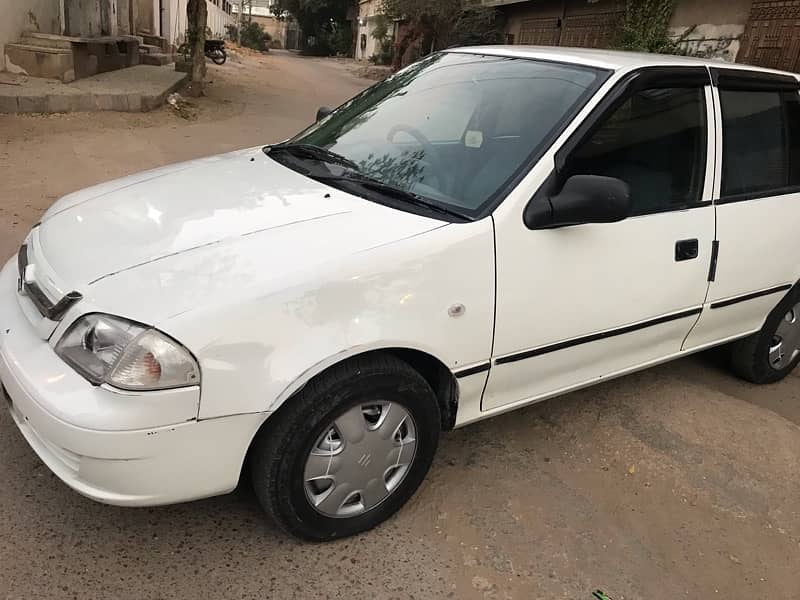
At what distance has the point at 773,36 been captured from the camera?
927 centimetres

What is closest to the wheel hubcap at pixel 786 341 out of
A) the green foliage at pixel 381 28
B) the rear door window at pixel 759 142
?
the rear door window at pixel 759 142

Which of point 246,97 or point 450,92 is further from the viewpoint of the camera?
point 246,97

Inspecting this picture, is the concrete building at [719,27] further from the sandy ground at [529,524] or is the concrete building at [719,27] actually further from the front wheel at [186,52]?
the front wheel at [186,52]

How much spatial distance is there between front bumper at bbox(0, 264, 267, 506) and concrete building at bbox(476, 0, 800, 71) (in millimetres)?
9390

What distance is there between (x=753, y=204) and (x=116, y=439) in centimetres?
303

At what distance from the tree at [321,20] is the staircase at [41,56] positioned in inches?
1626

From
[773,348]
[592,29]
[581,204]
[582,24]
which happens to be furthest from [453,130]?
[582,24]

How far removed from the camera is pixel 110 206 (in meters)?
2.74

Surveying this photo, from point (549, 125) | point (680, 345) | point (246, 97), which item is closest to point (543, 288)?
point (549, 125)

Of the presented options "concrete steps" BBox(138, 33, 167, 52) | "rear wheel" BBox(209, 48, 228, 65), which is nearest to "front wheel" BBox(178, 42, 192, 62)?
"concrete steps" BBox(138, 33, 167, 52)

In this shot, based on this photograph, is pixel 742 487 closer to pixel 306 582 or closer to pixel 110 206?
pixel 306 582

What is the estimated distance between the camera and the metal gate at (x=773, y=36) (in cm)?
888

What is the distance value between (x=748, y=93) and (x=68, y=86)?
11.2m

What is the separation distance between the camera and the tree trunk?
1352cm
